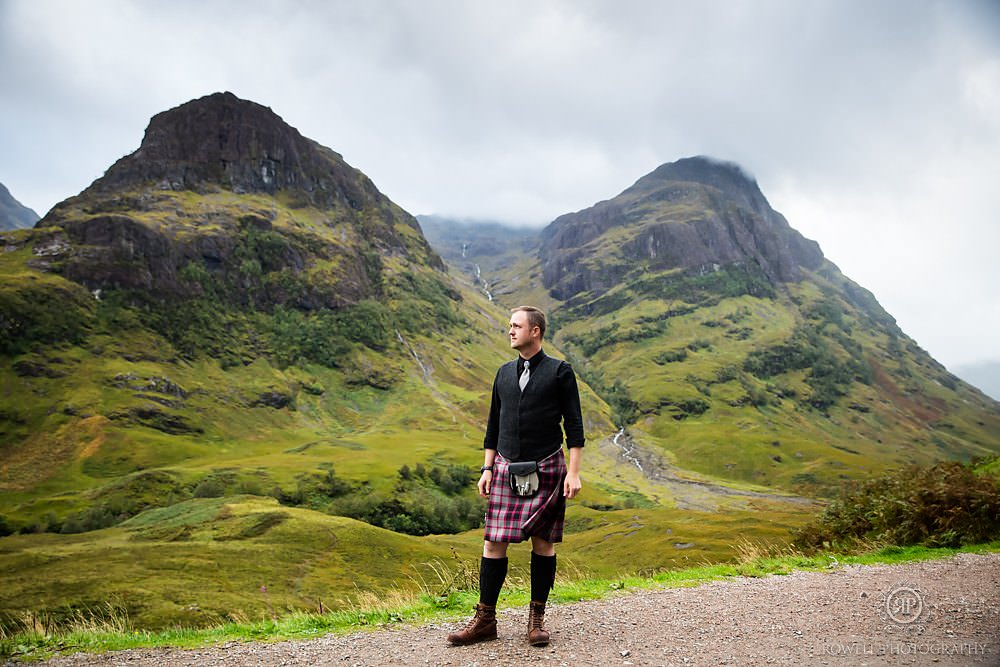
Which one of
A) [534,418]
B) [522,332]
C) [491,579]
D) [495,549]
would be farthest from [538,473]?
[522,332]

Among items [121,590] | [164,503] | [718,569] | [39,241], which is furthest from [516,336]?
[39,241]

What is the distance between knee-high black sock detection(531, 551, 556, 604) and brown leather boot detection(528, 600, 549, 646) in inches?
3.9

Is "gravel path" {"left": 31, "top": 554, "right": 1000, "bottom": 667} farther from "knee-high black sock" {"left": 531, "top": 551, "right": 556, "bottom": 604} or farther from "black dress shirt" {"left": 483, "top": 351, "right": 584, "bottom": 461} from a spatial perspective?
"black dress shirt" {"left": 483, "top": 351, "right": 584, "bottom": 461}

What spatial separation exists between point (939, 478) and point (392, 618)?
54.7ft

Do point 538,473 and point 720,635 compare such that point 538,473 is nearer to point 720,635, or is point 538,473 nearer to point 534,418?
point 534,418

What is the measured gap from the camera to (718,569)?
12664mm

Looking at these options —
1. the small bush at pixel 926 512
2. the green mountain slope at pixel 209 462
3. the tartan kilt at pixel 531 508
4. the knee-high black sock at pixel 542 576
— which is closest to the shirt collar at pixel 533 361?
the tartan kilt at pixel 531 508

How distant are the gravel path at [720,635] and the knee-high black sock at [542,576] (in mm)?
614

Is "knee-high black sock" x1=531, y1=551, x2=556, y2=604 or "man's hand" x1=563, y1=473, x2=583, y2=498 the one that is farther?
"knee-high black sock" x1=531, y1=551, x2=556, y2=604

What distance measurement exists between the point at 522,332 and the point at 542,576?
3347 millimetres

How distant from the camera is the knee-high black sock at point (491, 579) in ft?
23.7

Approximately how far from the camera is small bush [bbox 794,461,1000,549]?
14.0 m

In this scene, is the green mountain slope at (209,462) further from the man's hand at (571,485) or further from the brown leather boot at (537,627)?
the man's hand at (571,485)

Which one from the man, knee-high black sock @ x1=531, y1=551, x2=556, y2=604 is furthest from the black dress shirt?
knee-high black sock @ x1=531, y1=551, x2=556, y2=604
